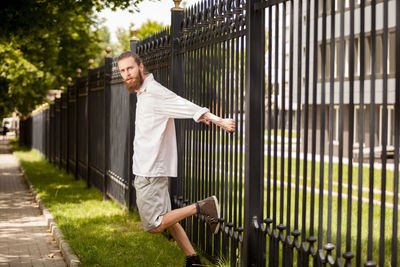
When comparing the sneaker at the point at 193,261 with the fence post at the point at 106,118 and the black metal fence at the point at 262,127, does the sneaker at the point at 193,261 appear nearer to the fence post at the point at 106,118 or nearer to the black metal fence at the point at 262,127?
the black metal fence at the point at 262,127

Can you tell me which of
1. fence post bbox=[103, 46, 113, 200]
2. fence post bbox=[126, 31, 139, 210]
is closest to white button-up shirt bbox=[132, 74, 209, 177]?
fence post bbox=[126, 31, 139, 210]

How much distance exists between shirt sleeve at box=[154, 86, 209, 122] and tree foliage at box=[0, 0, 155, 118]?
37.5ft

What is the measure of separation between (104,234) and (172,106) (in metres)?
3.36

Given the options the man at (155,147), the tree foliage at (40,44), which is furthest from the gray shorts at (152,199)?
the tree foliage at (40,44)

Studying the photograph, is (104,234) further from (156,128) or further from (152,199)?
(156,128)

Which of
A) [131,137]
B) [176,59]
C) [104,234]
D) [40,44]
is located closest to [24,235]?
[104,234]

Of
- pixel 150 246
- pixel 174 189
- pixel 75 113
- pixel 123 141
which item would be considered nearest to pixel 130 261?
pixel 150 246

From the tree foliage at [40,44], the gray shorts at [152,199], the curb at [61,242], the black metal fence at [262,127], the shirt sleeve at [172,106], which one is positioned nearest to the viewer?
the black metal fence at [262,127]

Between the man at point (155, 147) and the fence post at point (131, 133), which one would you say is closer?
the man at point (155, 147)

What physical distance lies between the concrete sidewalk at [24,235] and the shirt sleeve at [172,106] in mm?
2511

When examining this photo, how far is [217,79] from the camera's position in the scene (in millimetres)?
6012

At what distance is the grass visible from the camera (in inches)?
258

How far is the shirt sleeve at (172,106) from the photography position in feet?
17.6

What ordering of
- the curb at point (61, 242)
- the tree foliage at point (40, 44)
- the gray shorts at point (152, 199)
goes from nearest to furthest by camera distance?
the gray shorts at point (152, 199) → the curb at point (61, 242) → the tree foliage at point (40, 44)
